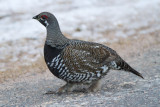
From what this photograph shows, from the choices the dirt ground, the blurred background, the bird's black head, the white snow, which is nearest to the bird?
the bird's black head

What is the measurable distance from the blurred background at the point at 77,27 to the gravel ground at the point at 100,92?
31.5 inches

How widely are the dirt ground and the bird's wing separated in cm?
52

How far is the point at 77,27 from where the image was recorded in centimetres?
1303

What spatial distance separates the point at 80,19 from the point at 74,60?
7.80 m

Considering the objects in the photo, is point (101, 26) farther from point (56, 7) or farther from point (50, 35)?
point (50, 35)

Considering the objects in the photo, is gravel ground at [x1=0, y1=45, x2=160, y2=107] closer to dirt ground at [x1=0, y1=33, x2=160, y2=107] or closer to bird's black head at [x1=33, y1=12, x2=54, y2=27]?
dirt ground at [x1=0, y1=33, x2=160, y2=107]

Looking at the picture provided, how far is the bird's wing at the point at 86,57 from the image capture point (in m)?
6.21

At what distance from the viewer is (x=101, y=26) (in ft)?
44.1

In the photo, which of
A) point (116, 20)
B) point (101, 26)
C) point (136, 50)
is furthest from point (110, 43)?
point (116, 20)

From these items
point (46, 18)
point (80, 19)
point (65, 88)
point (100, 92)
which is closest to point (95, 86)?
point (100, 92)

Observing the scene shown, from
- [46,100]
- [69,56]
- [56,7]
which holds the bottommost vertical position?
[46,100]

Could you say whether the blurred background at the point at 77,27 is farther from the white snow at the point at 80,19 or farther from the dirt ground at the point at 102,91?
the dirt ground at the point at 102,91

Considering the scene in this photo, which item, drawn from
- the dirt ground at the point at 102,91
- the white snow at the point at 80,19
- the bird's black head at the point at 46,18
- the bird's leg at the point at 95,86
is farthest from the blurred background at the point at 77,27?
the bird's leg at the point at 95,86

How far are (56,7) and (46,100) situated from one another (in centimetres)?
982
